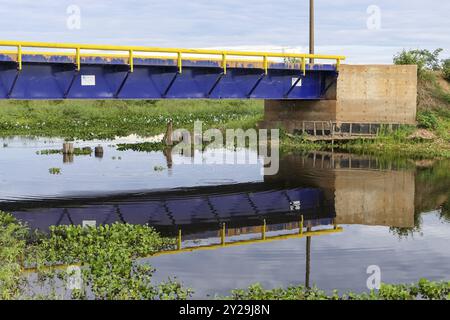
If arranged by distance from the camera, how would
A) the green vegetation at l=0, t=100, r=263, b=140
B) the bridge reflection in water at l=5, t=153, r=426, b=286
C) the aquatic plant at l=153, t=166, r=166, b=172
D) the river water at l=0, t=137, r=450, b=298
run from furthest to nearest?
the green vegetation at l=0, t=100, r=263, b=140, the aquatic plant at l=153, t=166, r=166, b=172, the bridge reflection in water at l=5, t=153, r=426, b=286, the river water at l=0, t=137, r=450, b=298

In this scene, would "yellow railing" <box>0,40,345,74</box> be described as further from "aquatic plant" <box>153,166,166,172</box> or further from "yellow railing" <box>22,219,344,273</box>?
"yellow railing" <box>22,219,344,273</box>

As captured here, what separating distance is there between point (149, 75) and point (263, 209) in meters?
12.5

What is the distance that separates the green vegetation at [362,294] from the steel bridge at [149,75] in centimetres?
1803

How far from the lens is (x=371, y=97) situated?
1661 inches

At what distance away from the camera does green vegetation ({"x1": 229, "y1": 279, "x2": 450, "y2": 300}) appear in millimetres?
13141

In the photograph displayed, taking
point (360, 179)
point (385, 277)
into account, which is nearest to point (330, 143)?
point (360, 179)

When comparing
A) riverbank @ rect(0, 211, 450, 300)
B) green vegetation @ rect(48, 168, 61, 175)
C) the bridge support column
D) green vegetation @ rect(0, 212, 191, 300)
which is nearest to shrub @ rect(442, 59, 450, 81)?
the bridge support column

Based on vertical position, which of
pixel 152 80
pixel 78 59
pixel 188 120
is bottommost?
pixel 188 120

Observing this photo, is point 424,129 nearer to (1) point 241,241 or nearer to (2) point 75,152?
(2) point 75,152

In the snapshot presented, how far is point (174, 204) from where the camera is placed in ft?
78.4

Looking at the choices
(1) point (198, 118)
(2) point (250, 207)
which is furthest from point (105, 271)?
(1) point (198, 118)

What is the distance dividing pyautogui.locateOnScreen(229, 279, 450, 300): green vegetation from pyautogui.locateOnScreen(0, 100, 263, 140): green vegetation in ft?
116

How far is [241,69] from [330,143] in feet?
28.7
